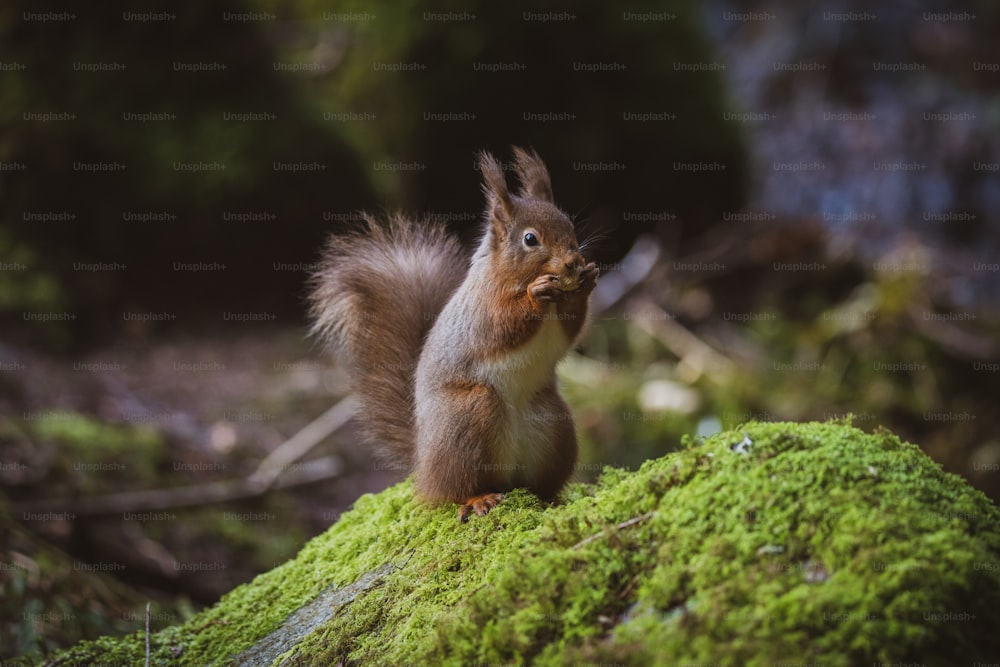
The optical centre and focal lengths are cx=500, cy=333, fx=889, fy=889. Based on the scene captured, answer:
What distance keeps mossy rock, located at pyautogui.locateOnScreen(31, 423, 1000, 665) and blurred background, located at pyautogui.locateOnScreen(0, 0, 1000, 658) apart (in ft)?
6.28

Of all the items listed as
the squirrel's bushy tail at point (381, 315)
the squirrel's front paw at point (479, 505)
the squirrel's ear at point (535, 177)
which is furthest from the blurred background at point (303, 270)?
the squirrel's ear at point (535, 177)

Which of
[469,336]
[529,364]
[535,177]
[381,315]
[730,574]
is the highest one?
[535,177]

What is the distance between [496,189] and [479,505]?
1.13m

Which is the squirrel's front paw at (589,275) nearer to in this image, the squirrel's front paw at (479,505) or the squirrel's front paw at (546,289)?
the squirrel's front paw at (546,289)

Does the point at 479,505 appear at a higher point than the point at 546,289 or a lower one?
lower

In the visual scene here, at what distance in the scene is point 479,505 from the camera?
276 cm

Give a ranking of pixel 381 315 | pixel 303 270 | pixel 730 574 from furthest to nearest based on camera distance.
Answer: pixel 303 270 < pixel 381 315 < pixel 730 574

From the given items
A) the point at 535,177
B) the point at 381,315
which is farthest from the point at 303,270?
the point at 535,177

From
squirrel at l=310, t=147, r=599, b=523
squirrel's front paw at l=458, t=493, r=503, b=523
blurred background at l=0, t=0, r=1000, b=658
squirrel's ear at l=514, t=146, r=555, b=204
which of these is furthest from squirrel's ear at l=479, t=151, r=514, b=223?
blurred background at l=0, t=0, r=1000, b=658

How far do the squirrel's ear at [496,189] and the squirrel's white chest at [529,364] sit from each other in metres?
0.42

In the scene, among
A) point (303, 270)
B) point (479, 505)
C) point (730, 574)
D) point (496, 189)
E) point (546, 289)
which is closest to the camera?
point (730, 574)

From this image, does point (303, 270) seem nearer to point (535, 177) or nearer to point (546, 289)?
point (535, 177)

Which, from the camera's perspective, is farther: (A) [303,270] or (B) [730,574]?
(A) [303,270]

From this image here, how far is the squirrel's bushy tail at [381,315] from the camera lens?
11.3 ft
